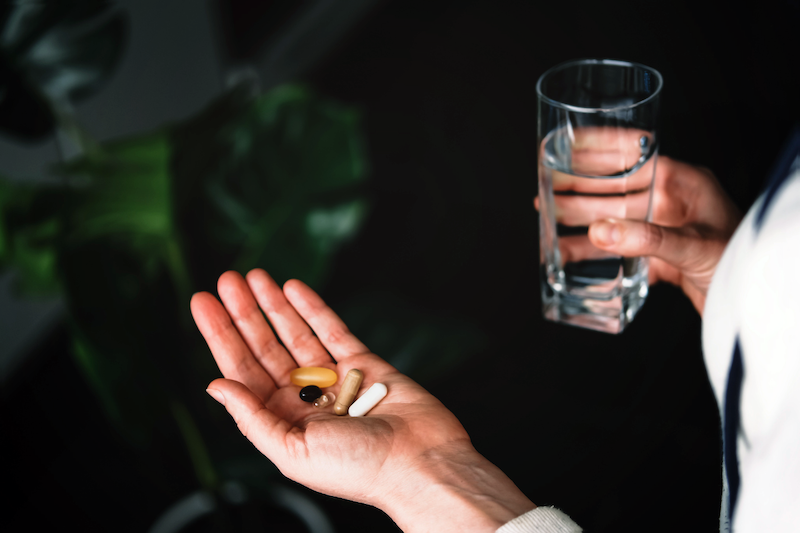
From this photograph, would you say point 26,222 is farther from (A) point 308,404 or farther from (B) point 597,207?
(B) point 597,207

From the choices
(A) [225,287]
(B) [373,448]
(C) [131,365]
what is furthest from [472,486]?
(C) [131,365]

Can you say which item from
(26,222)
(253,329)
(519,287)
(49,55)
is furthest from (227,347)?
(519,287)

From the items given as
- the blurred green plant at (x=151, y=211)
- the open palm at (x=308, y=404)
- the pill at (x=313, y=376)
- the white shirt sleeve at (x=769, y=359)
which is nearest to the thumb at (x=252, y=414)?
the open palm at (x=308, y=404)

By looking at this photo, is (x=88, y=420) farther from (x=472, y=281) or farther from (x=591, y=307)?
(x=591, y=307)

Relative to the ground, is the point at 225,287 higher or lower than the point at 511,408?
higher

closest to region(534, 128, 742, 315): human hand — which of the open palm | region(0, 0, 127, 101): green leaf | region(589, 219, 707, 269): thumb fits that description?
region(589, 219, 707, 269): thumb

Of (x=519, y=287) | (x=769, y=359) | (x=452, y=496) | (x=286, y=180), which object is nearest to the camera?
(x=769, y=359)
